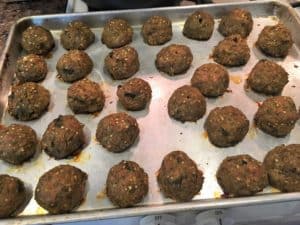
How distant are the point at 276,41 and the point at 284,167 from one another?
629mm

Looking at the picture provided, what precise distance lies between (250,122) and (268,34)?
1.47 ft

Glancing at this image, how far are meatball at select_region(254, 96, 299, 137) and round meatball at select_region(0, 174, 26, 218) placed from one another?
89cm

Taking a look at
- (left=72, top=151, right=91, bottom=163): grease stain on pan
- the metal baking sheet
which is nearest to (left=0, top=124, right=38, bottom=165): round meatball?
the metal baking sheet

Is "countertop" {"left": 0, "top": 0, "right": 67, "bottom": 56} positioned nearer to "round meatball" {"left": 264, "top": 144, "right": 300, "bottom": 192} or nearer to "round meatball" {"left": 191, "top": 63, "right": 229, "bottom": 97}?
"round meatball" {"left": 191, "top": 63, "right": 229, "bottom": 97}

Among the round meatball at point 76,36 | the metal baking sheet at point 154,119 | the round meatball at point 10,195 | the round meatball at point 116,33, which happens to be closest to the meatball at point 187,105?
the metal baking sheet at point 154,119

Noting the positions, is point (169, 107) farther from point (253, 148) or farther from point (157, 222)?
point (157, 222)

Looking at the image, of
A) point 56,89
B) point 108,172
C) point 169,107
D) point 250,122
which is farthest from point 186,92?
point 56,89

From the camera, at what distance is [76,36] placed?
1.66m

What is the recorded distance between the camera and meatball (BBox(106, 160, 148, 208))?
1.19m

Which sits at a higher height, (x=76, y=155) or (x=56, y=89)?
(x=56, y=89)

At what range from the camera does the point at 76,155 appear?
1.37 m

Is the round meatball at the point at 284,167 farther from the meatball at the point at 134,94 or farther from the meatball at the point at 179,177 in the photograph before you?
the meatball at the point at 134,94

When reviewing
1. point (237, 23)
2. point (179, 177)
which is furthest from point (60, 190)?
point (237, 23)

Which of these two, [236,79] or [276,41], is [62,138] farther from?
[276,41]
